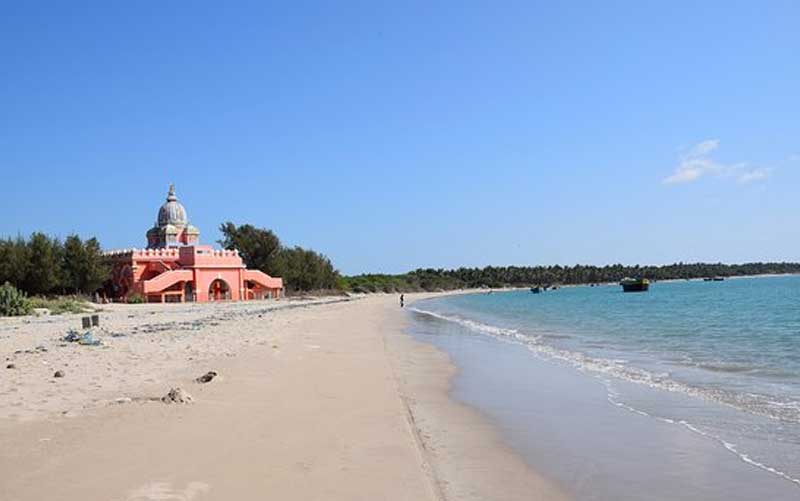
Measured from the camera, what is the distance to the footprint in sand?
215 inches

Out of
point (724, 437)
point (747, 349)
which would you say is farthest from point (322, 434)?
point (747, 349)

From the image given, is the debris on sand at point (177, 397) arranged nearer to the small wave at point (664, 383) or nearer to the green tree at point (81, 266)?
the small wave at point (664, 383)

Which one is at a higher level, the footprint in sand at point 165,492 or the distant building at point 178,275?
the distant building at point 178,275

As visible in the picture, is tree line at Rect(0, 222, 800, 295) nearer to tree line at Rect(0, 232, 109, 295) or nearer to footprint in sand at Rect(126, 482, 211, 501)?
tree line at Rect(0, 232, 109, 295)

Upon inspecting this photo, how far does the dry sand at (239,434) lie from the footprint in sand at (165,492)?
0.6 inches

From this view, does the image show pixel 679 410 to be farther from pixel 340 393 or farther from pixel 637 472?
pixel 340 393

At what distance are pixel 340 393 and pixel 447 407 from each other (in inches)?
68.7

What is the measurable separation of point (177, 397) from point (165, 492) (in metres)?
4.19

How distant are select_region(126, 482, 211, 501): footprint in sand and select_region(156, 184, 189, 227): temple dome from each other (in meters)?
66.8

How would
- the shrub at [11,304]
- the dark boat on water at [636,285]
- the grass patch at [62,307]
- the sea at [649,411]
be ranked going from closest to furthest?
the sea at [649,411], the shrub at [11,304], the grass patch at [62,307], the dark boat on water at [636,285]

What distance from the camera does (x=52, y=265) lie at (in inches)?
1891

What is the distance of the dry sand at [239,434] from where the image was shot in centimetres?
598

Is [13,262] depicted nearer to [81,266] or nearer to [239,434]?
[81,266]

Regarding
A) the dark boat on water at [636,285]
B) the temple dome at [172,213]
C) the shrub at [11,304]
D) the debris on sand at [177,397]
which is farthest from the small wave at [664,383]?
the dark boat on water at [636,285]
